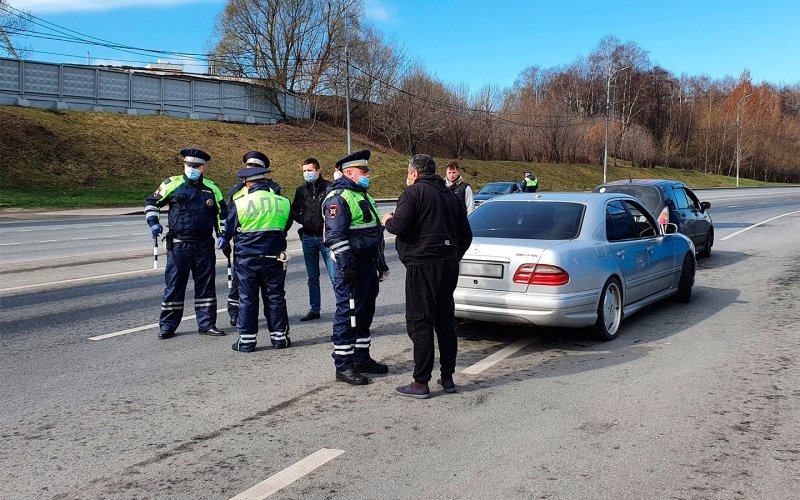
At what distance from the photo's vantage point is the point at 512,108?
67.9 metres

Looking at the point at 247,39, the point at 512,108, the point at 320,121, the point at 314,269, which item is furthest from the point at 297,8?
the point at 314,269

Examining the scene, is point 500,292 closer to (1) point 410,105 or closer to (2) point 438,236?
(2) point 438,236

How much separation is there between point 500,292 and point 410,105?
51.7 metres

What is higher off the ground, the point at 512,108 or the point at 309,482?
the point at 512,108

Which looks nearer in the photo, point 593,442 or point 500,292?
point 593,442

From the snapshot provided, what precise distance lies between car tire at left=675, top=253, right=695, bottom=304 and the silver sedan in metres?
0.63

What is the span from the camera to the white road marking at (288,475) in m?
3.72

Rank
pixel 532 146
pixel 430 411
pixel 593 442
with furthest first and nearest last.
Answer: pixel 532 146 < pixel 430 411 < pixel 593 442

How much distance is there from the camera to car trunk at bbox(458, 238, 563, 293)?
22.4 feet

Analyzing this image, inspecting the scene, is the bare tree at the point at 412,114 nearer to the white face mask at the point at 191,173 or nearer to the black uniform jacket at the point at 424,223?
the white face mask at the point at 191,173

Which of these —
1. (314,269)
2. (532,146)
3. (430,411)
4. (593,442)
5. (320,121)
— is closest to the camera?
(593,442)

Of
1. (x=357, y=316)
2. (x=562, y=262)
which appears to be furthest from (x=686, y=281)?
(x=357, y=316)

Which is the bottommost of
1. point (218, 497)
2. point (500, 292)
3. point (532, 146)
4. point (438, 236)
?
point (218, 497)

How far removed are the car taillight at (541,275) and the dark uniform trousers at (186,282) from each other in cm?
318
